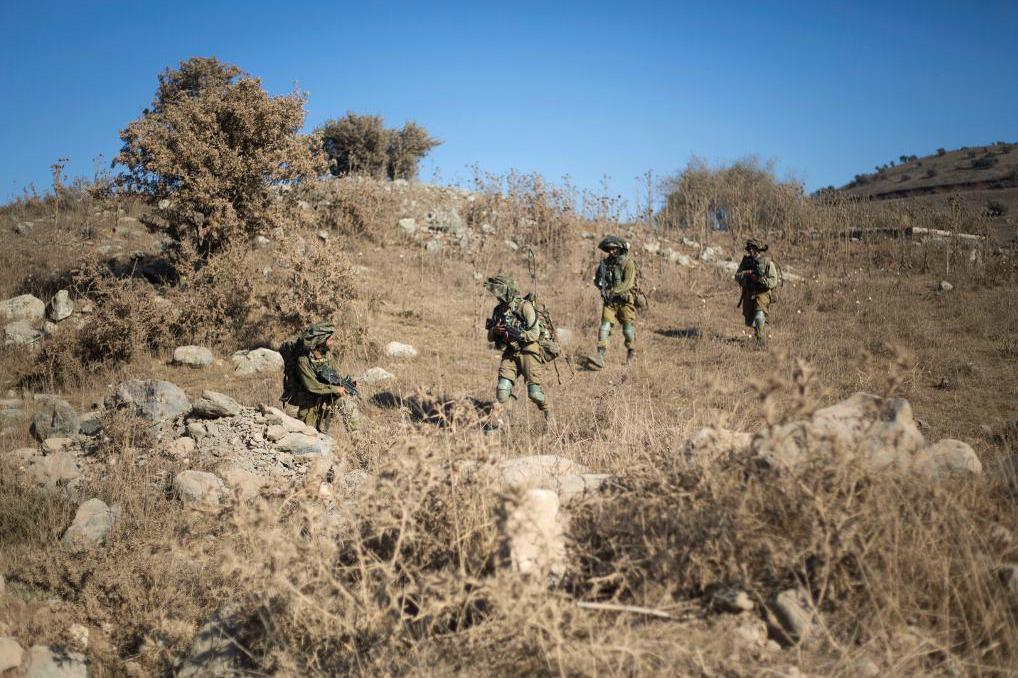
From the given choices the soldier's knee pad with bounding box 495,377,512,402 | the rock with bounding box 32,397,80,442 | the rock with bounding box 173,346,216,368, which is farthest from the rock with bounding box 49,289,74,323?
the soldier's knee pad with bounding box 495,377,512,402

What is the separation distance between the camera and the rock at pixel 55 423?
640 cm

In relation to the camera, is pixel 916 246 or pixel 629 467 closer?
pixel 629 467

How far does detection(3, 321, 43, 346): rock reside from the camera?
9250 millimetres

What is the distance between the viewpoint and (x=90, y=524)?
486 centimetres

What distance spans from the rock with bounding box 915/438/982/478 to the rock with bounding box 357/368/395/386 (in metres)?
6.58

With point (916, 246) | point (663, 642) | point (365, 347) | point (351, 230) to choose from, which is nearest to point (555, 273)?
point (351, 230)

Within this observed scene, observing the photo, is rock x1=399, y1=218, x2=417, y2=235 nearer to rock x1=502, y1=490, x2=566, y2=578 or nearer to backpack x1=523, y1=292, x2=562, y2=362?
backpack x1=523, y1=292, x2=562, y2=362

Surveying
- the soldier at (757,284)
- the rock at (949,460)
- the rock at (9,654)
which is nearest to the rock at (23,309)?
the rock at (9,654)

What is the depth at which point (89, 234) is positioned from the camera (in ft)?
44.1

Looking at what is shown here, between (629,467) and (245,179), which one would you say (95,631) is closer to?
(629,467)

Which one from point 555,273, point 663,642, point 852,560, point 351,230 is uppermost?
point 351,230

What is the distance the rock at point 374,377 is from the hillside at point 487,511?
1.5 inches

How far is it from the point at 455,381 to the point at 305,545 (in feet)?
18.5

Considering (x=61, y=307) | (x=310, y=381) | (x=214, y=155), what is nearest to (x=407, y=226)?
(x=214, y=155)
